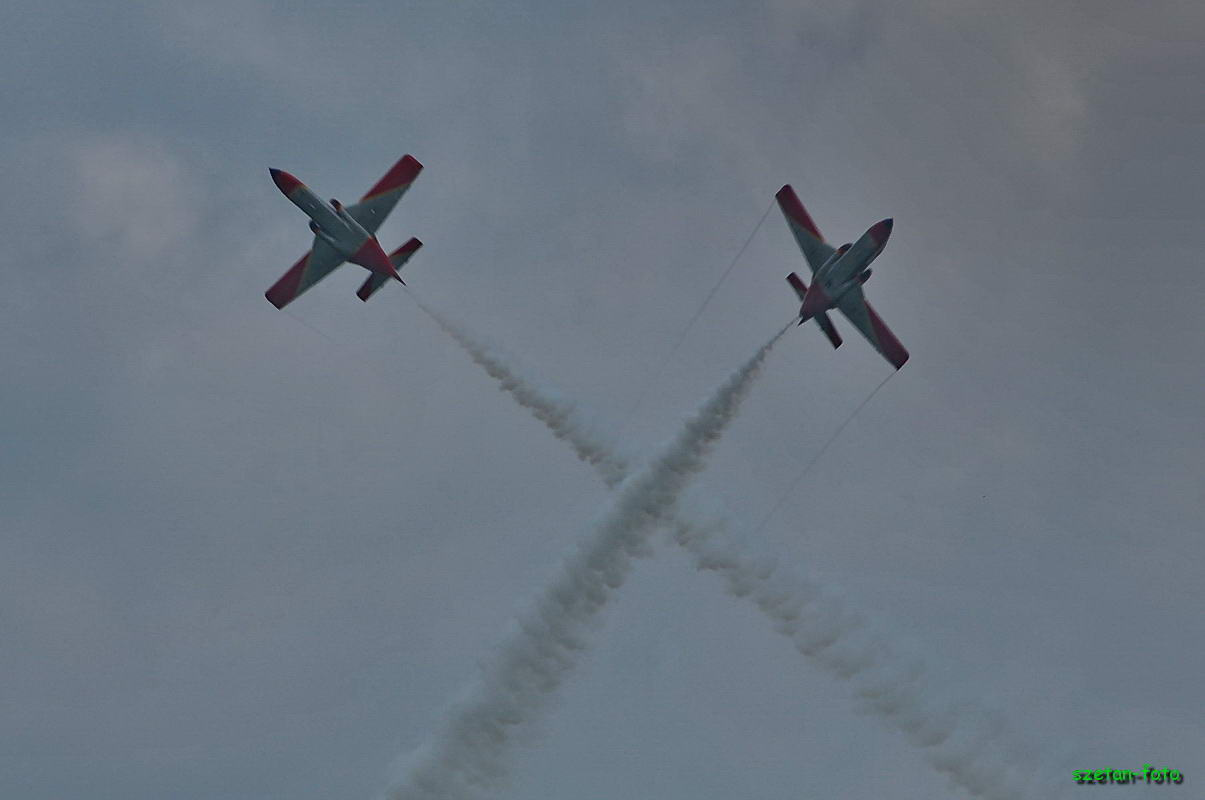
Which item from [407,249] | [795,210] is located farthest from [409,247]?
[795,210]

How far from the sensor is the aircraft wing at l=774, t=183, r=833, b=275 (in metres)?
88.4

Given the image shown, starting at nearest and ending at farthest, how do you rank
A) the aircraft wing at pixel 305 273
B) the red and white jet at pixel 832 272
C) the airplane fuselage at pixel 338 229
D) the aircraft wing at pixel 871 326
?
1. the red and white jet at pixel 832 272
2. the airplane fuselage at pixel 338 229
3. the aircraft wing at pixel 871 326
4. the aircraft wing at pixel 305 273

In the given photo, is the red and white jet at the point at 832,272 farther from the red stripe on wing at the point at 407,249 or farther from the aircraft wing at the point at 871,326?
the red stripe on wing at the point at 407,249

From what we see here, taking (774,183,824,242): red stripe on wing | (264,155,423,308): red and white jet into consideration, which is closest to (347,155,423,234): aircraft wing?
(264,155,423,308): red and white jet

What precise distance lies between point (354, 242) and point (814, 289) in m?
27.7

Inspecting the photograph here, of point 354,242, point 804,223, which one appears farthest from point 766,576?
point 354,242

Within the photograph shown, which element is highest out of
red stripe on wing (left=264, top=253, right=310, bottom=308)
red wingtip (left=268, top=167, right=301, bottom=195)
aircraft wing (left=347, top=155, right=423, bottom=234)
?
aircraft wing (left=347, top=155, right=423, bottom=234)

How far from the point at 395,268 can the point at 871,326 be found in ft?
97.0

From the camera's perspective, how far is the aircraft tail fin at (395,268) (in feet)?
296

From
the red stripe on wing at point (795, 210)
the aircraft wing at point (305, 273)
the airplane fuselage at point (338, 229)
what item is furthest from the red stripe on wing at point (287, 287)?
the red stripe on wing at point (795, 210)

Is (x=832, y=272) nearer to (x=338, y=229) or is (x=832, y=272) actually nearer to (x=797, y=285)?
(x=797, y=285)

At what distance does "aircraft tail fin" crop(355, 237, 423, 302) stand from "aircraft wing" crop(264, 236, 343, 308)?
2222 mm

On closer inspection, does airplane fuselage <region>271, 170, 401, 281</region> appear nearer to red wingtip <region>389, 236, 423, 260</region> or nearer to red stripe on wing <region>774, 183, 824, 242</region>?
red wingtip <region>389, 236, 423, 260</region>

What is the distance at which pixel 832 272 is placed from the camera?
85875 millimetres
